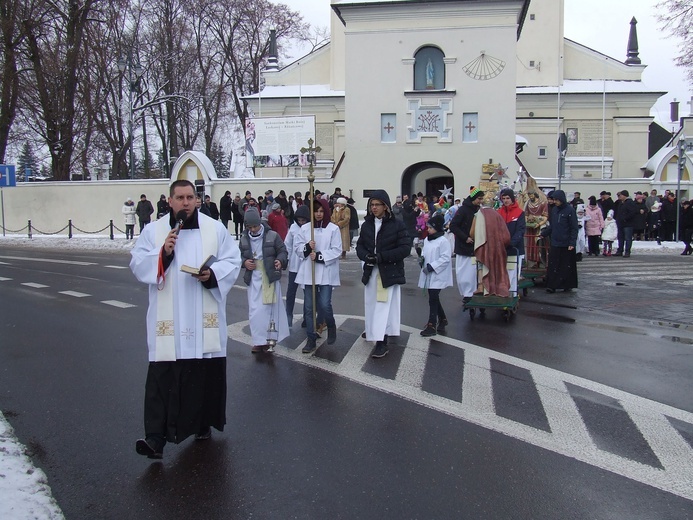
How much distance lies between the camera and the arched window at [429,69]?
3098 centimetres

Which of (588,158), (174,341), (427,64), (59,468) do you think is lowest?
(59,468)

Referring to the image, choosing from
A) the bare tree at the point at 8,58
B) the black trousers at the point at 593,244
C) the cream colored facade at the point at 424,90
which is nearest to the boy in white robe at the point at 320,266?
the black trousers at the point at 593,244

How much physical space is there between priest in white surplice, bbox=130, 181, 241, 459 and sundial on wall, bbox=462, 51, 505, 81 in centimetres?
2748

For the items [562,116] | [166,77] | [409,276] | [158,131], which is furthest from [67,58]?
[562,116]

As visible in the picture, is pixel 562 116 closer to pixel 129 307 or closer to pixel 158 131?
pixel 158 131

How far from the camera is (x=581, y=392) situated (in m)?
6.75

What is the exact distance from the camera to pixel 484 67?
30.6 meters

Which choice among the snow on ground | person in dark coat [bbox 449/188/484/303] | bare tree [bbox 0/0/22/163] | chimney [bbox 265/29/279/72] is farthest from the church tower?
person in dark coat [bbox 449/188/484/303]

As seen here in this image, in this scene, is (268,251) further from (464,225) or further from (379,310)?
(464,225)

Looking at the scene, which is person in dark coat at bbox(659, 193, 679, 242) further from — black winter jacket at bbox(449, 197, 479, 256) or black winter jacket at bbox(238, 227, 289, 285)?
black winter jacket at bbox(238, 227, 289, 285)

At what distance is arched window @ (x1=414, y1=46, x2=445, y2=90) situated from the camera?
31.0 metres

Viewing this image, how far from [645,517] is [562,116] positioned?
132 feet

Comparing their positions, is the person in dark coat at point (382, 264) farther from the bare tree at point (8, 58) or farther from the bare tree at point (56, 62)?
the bare tree at point (56, 62)

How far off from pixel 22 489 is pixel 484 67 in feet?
95.6
